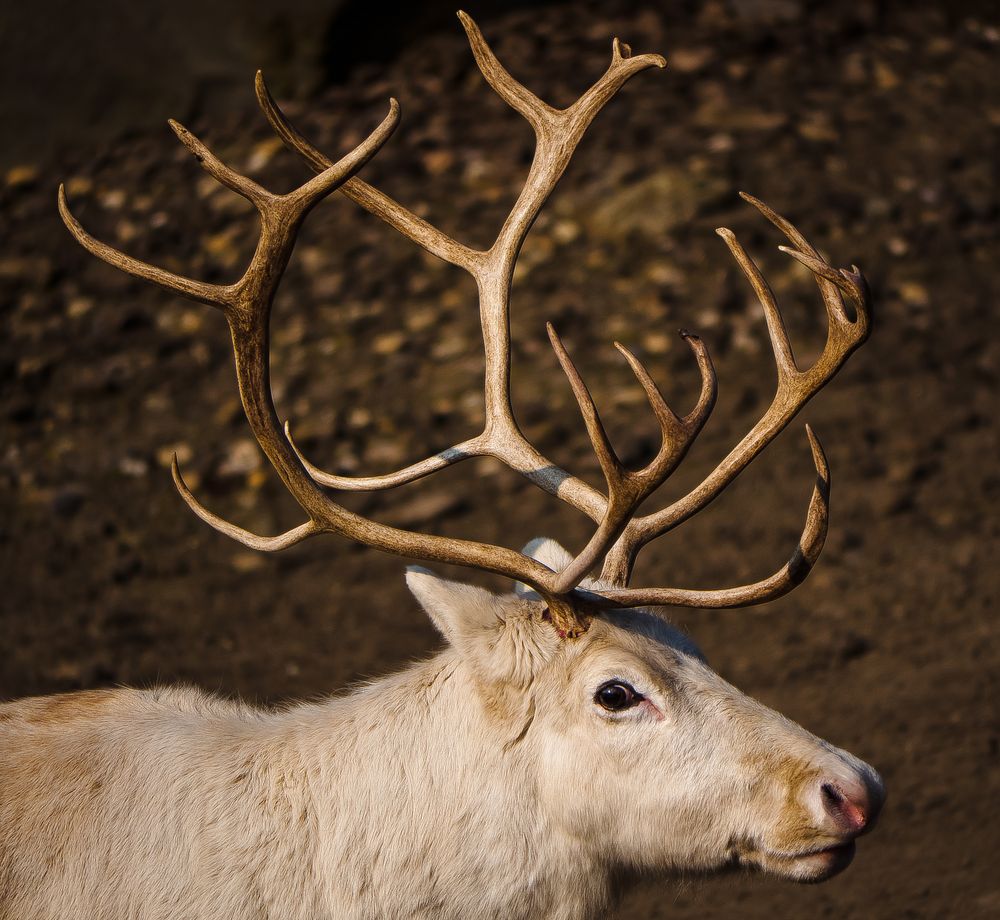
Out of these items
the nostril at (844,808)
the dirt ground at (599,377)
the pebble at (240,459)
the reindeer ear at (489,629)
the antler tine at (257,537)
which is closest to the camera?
the nostril at (844,808)

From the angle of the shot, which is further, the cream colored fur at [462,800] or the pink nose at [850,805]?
the cream colored fur at [462,800]

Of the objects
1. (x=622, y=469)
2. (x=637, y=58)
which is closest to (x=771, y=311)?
(x=622, y=469)

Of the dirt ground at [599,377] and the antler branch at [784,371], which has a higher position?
the antler branch at [784,371]

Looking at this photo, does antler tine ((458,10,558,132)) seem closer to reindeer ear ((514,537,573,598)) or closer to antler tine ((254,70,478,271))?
antler tine ((254,70,478,271))

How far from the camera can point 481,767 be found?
311 centimetres

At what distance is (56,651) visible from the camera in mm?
6262

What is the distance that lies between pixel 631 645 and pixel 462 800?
578 millimetres

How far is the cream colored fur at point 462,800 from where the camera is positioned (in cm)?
304

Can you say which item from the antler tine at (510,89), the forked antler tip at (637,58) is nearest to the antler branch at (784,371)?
the forked antler tip at (637,58)

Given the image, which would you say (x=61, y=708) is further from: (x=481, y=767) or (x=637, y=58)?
(x=637, y=58)

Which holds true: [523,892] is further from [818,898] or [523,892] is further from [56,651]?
[56,651]

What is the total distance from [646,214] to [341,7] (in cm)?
332

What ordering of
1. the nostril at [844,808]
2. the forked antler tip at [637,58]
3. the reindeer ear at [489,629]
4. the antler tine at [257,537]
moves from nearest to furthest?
the nostril at [844,808] < the reindeer ear at [489,629] < the antler tine at [257,537] < the forked antler tip at [637,58]

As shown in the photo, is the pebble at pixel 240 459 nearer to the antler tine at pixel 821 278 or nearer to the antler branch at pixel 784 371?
the antler branch at pixel 784 371
